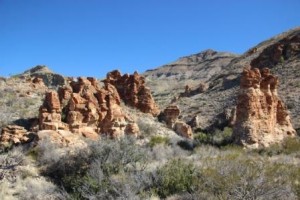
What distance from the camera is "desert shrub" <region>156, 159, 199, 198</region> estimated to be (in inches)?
550

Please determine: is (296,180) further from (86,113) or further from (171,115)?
(171,115)

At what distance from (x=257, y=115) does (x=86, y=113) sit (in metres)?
8.92

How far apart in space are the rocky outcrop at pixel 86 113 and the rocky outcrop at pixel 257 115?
5960 mm

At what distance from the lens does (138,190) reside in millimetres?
13953

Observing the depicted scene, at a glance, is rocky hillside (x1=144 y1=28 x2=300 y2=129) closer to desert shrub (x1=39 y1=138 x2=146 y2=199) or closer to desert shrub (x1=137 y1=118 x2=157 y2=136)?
desert shrub (x1=137 y1=118 x2=157 y2=136)

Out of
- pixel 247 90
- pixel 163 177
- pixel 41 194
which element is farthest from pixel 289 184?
pixel 247 90

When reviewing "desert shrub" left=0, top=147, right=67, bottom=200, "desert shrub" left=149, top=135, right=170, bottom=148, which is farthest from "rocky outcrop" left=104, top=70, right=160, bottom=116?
"desert shrub" left=0, top=147, right=67, bottom=200

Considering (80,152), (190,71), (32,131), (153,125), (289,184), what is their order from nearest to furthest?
(289,184) < (80,152) < (32,131) < (153,125) < (190,71)

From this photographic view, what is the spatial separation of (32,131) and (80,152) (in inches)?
191

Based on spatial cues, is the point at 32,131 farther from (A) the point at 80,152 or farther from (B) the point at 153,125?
(B) the point at 153,125

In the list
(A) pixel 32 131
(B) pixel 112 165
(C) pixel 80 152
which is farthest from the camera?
(A) pixel 32 131

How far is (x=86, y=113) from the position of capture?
78.2 feet

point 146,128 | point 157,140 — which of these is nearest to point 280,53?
point 146,128

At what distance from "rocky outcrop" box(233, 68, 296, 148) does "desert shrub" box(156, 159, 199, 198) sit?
24.1 ft
